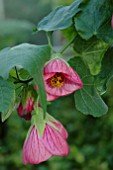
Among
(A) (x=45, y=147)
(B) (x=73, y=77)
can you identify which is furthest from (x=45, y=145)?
(B) (x=73, y=77)

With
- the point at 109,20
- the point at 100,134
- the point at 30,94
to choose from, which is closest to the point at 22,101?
the point at 30,94

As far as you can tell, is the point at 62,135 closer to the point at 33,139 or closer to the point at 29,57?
the point at 33,139

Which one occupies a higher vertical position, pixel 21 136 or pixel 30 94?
pixel 30 94

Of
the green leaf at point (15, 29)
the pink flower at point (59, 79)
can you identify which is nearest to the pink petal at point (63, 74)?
the pink flower at point (59, 79)

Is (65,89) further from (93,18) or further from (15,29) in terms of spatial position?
(15,29)

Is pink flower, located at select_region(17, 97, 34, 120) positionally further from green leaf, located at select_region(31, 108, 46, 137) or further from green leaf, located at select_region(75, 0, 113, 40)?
green leaf, located at select_region(75, 0, 113, 40)

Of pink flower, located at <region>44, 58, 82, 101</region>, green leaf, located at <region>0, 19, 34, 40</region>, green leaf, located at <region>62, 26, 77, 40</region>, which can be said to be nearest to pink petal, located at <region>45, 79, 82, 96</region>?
pink flower, located at <region>44, 58, 82, 101</region>

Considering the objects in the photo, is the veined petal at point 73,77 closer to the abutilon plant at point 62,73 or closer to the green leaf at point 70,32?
the abutilon plant at point 62,73
